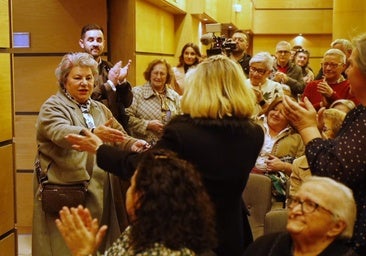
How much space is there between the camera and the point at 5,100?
3242 mm

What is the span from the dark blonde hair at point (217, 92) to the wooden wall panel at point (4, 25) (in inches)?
57.5

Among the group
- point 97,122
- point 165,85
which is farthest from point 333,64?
point 97,122

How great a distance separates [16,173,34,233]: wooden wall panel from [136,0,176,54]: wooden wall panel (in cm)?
161

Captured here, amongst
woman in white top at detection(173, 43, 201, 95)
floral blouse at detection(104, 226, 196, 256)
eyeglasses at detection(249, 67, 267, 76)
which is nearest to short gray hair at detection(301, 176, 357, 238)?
floral blouse at detection(104, 226, 196, 256)

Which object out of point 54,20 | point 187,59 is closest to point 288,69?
point 187,59

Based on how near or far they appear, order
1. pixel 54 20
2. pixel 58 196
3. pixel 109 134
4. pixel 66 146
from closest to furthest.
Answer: pixel 109 134, pixel 66 146, pixel 58 196, pixel 54 20

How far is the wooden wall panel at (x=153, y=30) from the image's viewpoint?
5.44m

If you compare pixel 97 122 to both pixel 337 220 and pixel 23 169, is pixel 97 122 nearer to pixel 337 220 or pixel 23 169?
pixel 337 220

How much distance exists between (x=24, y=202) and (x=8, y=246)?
5.33ft

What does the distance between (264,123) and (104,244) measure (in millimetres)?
1440

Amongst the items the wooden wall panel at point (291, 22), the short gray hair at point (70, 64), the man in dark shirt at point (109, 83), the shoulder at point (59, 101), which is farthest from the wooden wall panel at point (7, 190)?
the wooden wall panel at point (291, 22)

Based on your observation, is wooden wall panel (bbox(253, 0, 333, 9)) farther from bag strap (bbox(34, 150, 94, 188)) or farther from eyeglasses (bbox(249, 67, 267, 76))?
bag strap (bbox(34, 150, 94, 188))

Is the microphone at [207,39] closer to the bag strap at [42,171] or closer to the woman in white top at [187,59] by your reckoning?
the woman in white top at [187,59]

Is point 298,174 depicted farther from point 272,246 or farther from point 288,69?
point 288,69
